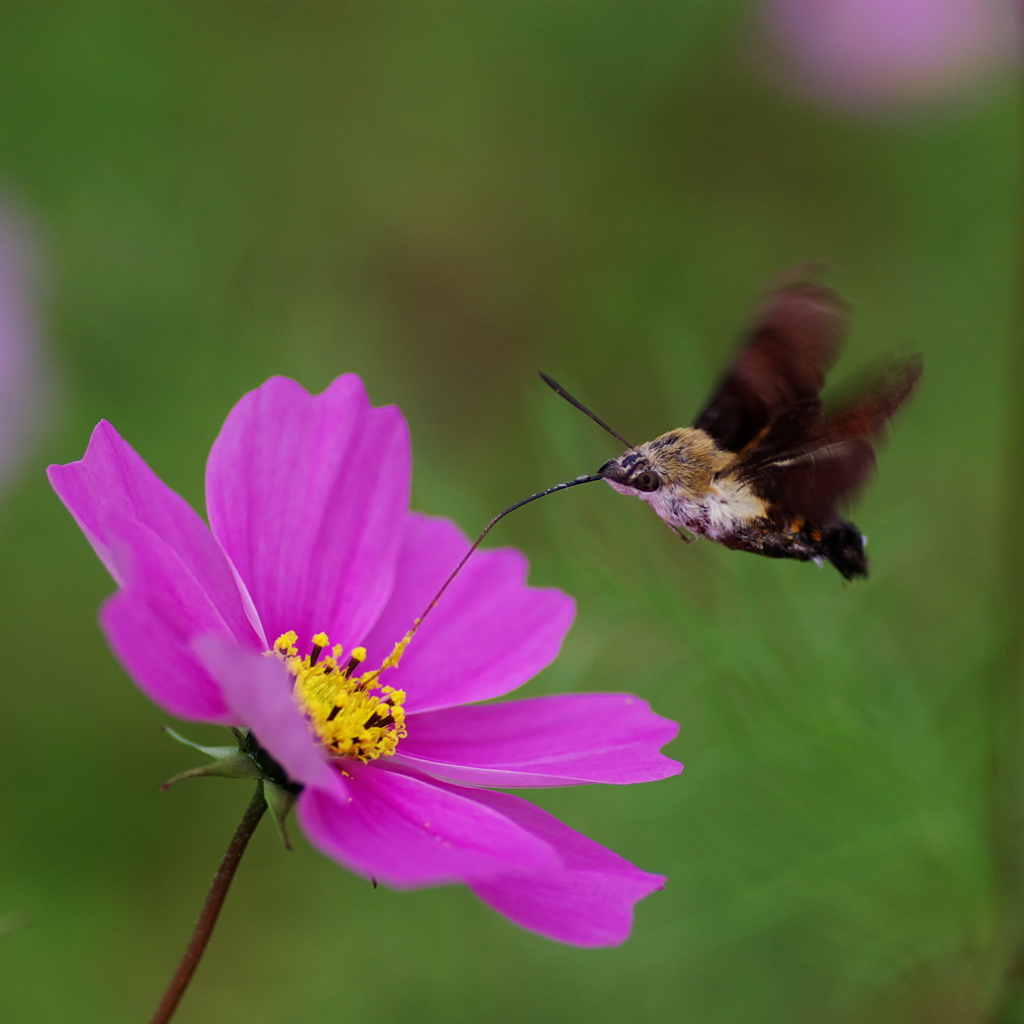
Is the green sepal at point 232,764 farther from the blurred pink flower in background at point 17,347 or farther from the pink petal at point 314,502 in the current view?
the blurred pink flower in background at point 17,347

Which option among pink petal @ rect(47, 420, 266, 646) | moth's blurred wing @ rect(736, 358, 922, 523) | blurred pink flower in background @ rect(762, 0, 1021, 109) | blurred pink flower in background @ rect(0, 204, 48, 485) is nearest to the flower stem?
pink petal @ rect(47, 420, 266, 646)

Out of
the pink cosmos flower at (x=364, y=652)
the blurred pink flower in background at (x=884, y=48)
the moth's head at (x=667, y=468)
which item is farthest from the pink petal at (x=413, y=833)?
the blurred pink flower in background at (x=884, y=48)

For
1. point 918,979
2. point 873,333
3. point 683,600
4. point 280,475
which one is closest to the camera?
point 280,475

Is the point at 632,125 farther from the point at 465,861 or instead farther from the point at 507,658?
the point at 465,861

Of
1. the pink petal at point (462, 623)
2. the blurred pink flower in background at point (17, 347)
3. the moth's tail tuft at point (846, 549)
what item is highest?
the moth's tail tuft at point (846, 549)

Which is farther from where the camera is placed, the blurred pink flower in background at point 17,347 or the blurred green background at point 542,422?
the blurred pink flower in background at point 17,347

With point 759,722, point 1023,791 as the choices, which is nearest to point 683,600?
point 759,722

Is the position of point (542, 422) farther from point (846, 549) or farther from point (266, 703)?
point (266, 703)
